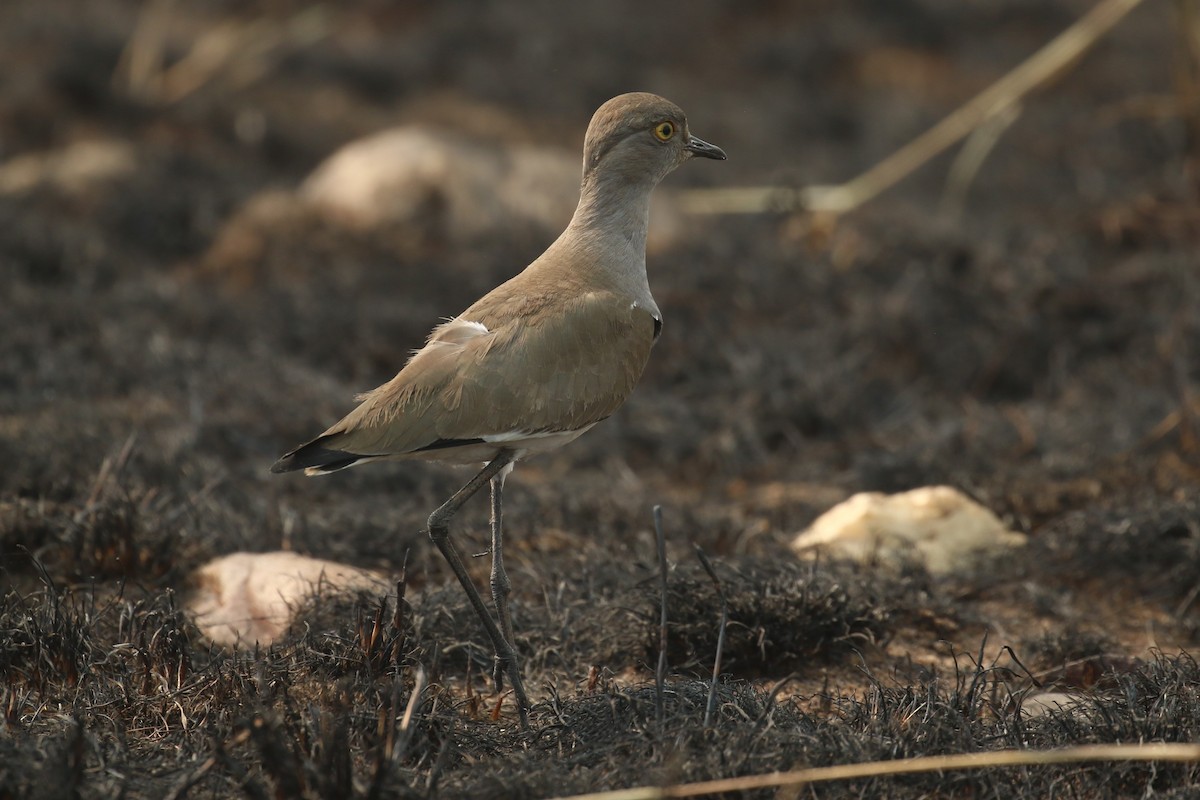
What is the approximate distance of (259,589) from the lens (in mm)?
4520

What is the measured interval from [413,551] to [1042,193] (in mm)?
7398

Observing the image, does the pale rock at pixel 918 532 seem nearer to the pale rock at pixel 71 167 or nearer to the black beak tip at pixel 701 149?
the black beak tip at pixel 701 149

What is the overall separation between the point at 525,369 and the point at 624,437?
9.86 ft

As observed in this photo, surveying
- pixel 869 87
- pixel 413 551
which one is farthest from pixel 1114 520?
pixel 869 87

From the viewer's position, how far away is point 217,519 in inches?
204

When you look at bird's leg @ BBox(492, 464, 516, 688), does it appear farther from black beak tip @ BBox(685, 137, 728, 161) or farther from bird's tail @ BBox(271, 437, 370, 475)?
black beak tip @ BBox(685, 137, 728, 161)

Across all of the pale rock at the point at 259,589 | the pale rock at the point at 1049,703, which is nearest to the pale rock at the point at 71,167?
the pale rock at the point at 259,589

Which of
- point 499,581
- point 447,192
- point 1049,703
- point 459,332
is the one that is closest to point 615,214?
point 459,332

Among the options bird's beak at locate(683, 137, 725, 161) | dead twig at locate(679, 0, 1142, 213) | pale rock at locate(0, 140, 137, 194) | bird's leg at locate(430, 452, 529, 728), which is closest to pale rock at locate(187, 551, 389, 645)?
bird's leg at locate(430, 452, 529, 728)

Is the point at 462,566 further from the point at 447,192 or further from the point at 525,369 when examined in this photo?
the point at 447,192

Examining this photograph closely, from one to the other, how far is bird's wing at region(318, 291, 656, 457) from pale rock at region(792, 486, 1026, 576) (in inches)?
55.1

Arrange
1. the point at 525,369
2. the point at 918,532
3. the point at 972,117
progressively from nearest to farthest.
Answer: the point at 525,369
the point at 918,532
the point at 972,117

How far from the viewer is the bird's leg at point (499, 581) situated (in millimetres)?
4004

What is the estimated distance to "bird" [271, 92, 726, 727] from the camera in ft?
12.7
